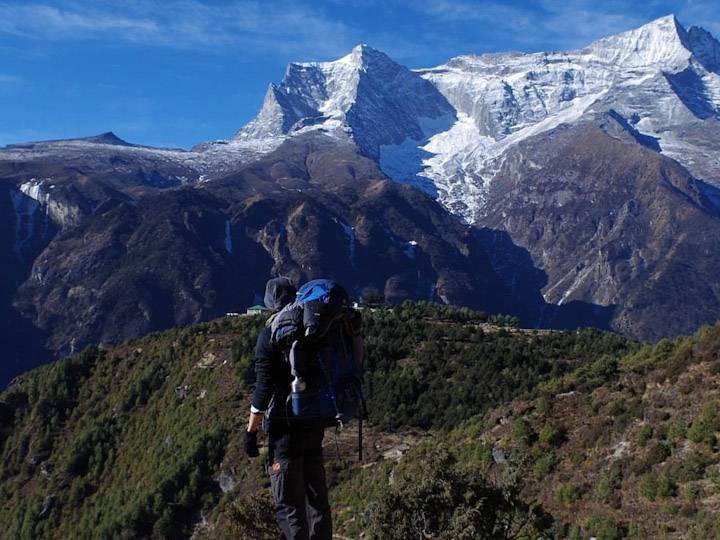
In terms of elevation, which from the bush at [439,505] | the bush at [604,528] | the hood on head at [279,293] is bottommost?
the bush at [604,528]

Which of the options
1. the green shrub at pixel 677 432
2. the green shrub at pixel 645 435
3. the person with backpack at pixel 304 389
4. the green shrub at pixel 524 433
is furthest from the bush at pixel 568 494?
the person with backpack at pixel 304 389

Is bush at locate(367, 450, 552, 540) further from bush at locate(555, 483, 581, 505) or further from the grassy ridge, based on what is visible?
the grassy ridge

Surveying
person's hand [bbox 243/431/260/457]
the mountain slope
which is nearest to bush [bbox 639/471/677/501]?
the mountain slope

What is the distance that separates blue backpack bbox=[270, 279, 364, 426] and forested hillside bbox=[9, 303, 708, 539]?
816 centimetres

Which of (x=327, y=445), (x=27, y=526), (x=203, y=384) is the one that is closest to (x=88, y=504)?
(x=27, y=526)

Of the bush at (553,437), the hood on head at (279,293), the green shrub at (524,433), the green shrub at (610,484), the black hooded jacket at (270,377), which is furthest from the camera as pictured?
the green shrub at (524,433)

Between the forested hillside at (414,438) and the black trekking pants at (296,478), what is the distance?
718 centimetres

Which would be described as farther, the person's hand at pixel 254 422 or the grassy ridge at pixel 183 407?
the grassy ridge at pixel 183 407

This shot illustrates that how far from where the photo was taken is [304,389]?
11.6m

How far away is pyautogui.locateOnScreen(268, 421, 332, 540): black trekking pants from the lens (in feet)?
39.3

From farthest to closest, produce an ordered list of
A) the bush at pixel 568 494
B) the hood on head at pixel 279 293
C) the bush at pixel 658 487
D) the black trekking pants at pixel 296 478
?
the bush at pixel 568 494
the bush at pixel 658 487
the hood on head at pixel 279 293
the black trekking pants at pixel 296 478

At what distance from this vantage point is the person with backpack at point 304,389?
38.0ft

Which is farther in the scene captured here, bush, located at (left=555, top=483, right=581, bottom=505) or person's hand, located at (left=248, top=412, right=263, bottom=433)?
bush, located at (left=555, top=483, right=581, bottom=505)

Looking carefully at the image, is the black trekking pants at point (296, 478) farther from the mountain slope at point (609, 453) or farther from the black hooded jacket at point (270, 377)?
the mountain slope at point (609, 453)
